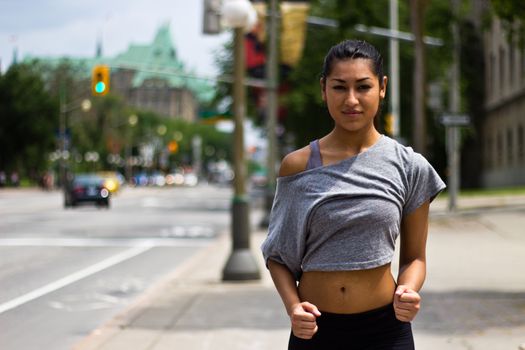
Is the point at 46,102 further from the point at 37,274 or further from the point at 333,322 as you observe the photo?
the point at 333,322

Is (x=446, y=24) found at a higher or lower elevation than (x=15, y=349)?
higher

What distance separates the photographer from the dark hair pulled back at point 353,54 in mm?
3395

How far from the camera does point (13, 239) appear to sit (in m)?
22.3

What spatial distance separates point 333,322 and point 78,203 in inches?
1609

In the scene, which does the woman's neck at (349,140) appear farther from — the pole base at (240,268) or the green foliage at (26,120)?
the green foliage at (26,120)

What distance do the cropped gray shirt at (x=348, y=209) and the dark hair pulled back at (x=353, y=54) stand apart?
0.25 metres

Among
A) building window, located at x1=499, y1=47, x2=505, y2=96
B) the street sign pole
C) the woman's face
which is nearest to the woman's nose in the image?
the woman's face

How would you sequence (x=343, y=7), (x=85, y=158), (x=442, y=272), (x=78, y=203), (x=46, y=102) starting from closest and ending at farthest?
(x=442, y=272) → (x=343, y=7) → (x=78, y=203) → (x=46, y=102) → (x=85, y=158)

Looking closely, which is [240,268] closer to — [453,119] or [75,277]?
[75,277]

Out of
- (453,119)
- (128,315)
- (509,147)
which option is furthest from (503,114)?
(128,315)

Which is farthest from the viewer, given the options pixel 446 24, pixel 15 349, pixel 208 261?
pixel 446 24

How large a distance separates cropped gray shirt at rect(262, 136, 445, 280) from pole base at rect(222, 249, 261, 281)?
9.80 meters

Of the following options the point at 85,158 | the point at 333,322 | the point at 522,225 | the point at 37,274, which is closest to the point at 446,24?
the point at 522,225

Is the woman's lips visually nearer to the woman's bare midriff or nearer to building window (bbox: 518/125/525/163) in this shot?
the woman's bare midriff
